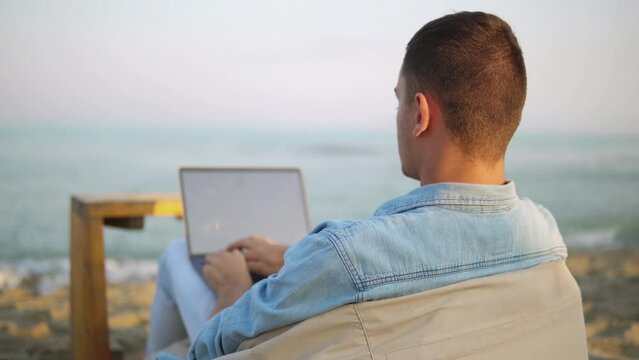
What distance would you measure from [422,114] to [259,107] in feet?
39.9

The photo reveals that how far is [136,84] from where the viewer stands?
12.9m

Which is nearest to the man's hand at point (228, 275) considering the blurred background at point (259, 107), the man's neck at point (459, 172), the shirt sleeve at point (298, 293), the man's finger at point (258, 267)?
the man's finger at point (258, 267)

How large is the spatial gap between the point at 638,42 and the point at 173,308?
330 inches

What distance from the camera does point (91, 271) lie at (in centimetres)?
250

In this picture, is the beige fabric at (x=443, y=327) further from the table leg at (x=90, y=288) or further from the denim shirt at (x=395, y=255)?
the table leg at (x=90, y=288)

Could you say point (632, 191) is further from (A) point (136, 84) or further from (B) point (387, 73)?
(A) point (136, 84)

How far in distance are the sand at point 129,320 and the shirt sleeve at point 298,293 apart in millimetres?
1684

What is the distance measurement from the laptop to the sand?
717mm

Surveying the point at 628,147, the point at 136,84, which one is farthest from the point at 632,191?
the point at 136,84

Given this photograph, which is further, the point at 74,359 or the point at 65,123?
the point at 65,123

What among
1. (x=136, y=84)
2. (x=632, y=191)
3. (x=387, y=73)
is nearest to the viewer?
(x=387, y=73)

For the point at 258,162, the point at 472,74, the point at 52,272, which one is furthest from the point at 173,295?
the point at 258,162

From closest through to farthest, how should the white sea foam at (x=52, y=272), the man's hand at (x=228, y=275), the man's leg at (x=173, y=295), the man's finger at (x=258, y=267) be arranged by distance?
the man's hand at (x=228, y=275), the man's finger at (x=258, y=267), the man's leg at (x=173, y=295), the white sea foam at (x=52, y=272)

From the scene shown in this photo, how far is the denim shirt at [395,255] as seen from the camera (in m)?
0.97
